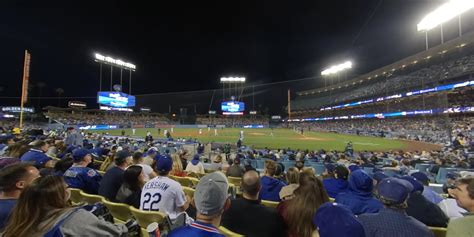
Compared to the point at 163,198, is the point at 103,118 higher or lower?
higher

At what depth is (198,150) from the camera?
16.1 m

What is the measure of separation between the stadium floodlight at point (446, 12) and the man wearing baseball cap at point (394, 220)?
3623 cm

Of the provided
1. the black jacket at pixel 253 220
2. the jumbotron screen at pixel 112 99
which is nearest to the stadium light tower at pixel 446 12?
the black jacket at pixel 253 220

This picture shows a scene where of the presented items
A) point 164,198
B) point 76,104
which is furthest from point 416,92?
point 76,104

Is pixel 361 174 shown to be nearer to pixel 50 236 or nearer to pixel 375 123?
pixel 50 236

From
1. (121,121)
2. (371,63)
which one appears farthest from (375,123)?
(121,121)

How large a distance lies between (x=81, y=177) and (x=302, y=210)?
13.8 ft

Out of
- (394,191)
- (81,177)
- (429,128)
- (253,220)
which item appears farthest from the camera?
(429,128)

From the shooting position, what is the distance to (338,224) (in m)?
1.55

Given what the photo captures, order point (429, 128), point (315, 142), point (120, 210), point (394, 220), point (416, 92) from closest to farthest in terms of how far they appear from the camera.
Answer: point (394, 220), point (120, 210), point (315, 142), point (429, 128), point (416, 92)

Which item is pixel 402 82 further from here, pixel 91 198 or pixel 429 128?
pixel 91 198

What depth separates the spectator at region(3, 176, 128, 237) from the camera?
5.71ft

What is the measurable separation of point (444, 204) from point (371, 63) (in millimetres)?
70988

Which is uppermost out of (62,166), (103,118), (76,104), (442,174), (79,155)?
(76,104)
